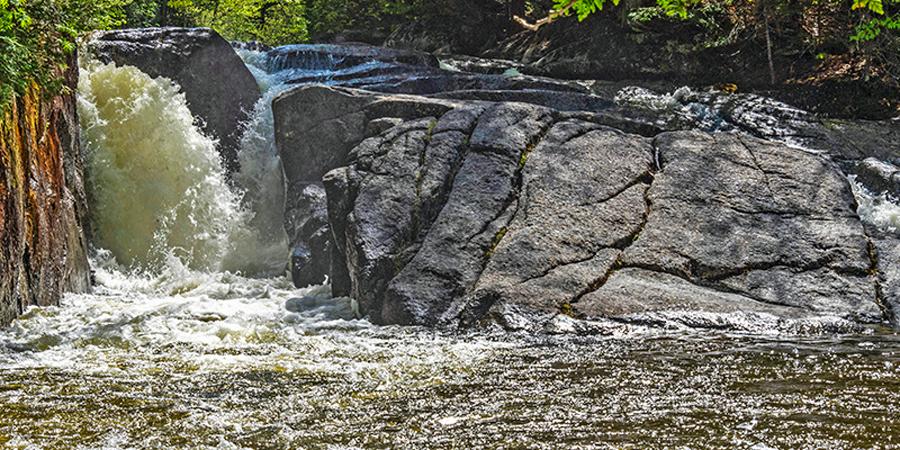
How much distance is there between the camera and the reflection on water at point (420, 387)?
4.15 meters

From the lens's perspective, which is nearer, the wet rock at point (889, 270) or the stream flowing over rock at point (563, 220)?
the wet rock at point (889, 270)

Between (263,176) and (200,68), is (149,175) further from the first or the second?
(200,68)

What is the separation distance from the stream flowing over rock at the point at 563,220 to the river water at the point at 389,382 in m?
0.56

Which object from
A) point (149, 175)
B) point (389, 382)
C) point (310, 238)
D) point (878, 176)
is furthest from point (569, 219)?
point (149, 175)

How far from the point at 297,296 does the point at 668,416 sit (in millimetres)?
6265

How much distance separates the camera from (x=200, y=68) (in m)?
13.9

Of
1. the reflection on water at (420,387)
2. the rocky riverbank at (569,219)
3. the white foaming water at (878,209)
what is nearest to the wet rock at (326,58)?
the rocky riverbank at (569,219)

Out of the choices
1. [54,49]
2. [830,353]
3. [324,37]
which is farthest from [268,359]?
[324,37]

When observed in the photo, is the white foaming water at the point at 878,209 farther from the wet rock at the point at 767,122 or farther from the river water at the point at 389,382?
the river water at the point at 389,382

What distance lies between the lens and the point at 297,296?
9859 millimetres

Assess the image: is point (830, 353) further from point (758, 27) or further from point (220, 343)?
point (758, 27)

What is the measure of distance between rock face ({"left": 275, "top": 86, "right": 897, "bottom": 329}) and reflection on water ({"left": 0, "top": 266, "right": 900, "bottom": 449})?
691 mm

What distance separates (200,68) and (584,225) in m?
8.01

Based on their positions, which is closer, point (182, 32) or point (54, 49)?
point (54, 49)
